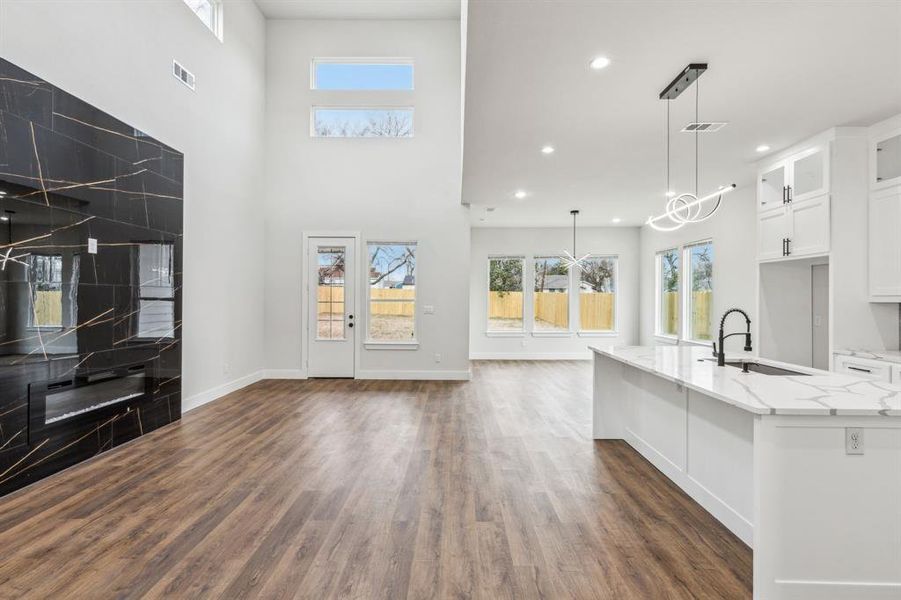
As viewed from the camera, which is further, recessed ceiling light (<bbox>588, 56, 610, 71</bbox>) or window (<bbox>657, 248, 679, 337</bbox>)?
window (<bbox>657, 248, 679, 337</bbox>)

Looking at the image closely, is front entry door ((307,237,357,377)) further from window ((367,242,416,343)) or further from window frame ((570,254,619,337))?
window frame ((570,254,619,337))

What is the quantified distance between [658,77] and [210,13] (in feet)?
18.9

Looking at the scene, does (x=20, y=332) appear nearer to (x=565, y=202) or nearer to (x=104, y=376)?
(x=104, y=376)

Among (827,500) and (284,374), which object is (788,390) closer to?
(827,500)

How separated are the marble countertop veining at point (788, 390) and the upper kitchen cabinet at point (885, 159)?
2.29 metres

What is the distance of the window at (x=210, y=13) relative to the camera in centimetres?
562

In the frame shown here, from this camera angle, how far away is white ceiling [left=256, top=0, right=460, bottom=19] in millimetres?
7061

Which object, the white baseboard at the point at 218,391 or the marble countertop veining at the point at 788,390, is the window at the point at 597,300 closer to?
the white baseboard at the point at 218,391

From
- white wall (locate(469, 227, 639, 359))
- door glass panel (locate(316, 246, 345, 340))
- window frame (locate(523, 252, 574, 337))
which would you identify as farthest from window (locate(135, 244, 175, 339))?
window frame (locate(523, 252, 574, 337))

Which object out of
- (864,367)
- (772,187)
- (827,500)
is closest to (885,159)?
(772,187)

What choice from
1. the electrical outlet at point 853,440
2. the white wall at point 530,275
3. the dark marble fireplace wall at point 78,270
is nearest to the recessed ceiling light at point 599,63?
the electrical outlet at point 853,440

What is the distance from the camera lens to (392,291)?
749cm

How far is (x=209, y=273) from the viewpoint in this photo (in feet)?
18.4

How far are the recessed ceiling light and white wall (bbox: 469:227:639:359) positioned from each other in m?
7.23
